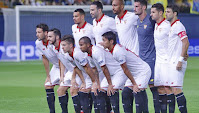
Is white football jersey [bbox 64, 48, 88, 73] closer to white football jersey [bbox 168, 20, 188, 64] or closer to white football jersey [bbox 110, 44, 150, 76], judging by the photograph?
white football jersey [bbox 110, 44, 150, 76]

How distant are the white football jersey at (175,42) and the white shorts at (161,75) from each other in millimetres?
198

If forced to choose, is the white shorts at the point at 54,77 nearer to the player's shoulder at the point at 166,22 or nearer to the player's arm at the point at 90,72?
the player's arm at the point at 90,72

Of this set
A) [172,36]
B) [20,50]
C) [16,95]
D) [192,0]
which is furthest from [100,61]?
[192,0]

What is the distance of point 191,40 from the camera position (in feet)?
98.8

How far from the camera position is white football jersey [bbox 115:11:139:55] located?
1026 cm

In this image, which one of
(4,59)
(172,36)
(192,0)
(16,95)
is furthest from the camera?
(192,0)

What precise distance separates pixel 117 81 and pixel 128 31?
118cm

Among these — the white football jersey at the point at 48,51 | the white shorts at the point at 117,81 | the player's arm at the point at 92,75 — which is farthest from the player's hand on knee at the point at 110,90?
the white football jersey at the point at 48,51

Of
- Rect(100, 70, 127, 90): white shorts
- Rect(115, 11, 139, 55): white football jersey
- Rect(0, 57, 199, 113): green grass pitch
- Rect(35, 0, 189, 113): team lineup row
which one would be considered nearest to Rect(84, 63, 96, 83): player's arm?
Rect(35, 0, 189, 113): team lineup row

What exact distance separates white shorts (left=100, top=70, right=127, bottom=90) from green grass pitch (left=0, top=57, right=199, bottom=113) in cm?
207

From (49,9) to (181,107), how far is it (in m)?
19.4

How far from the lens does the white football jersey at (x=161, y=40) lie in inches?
399

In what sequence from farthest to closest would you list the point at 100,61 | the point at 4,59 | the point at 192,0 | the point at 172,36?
the point at 192,0 → the point at 4,59 → the point at 172,36 → the point at 100,61

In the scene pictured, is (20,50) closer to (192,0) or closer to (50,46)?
(192,0)
